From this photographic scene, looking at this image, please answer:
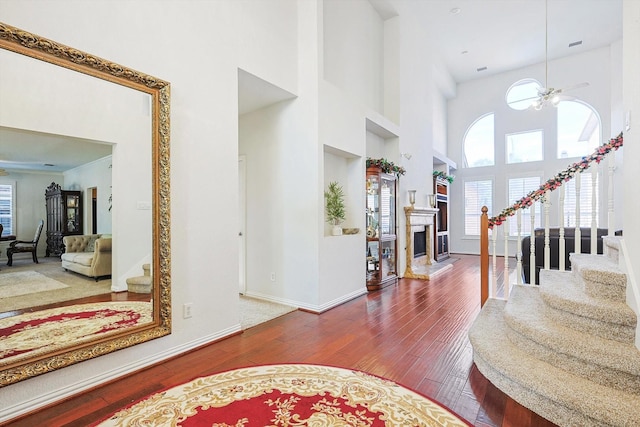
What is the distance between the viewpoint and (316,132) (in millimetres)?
3828

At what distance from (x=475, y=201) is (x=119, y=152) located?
32.2 ft

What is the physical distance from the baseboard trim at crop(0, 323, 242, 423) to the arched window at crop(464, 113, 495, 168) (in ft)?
31.4

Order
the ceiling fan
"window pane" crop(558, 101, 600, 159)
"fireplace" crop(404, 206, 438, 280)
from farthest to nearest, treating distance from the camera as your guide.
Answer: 1. "window pane" crop(558, 101, 600, 159)
2. "fireplace" crop(404, 206, 438, 280)
3. the ceiling fan

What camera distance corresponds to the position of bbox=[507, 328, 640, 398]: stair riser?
5.75 ft

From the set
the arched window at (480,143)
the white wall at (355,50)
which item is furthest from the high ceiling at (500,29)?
the arched window at (480,143)

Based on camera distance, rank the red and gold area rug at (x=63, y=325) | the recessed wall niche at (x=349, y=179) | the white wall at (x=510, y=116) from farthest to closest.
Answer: the white wall at (x=510, y=116)
the recessed wall niche at (x=349, y=179)
the red and gold area rug at (x=63, y=325)

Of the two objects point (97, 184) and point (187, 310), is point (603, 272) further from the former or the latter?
point (97, 184)

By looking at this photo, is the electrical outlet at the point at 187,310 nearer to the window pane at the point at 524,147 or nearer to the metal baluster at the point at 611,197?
the metal baluster at the point at 611,197

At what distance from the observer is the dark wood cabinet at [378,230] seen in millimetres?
5012

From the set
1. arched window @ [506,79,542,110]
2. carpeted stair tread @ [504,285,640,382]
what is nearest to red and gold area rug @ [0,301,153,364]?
carpeted stair tread @ [504,285,640,382]

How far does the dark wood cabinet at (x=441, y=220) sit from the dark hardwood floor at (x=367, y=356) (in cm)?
416

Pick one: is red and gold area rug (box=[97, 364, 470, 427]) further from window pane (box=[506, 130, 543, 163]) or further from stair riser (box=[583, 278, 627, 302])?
window pane (box=[506, 130, 543, 163])

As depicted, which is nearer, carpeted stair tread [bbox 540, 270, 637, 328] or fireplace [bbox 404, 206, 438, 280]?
carpeted stair tread [bbox 540, 270, 637, 328]

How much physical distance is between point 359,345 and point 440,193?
7317mm
